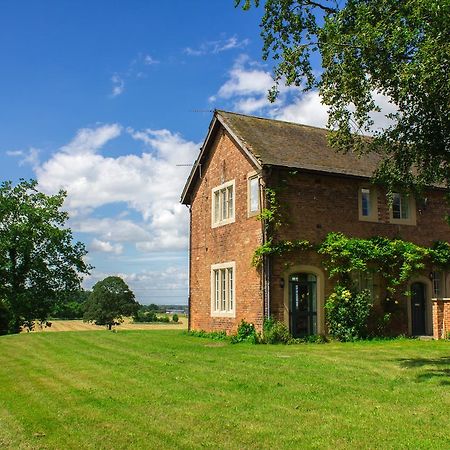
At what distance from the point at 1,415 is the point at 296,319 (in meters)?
13.3

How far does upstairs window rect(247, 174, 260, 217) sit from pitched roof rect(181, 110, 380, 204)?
2.76 feet

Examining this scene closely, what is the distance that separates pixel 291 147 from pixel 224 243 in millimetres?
4890

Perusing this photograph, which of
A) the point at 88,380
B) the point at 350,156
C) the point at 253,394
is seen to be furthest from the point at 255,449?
the point at 350,156

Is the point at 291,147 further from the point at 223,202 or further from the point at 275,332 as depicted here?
the point at 275,332

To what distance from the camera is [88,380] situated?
1153 centimetres

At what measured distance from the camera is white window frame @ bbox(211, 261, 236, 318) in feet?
72.6

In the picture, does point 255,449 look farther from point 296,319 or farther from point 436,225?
point 436,225

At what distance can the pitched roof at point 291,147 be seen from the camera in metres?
20.8

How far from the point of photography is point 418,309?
23156 millimetres

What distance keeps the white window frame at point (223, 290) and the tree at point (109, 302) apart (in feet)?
142

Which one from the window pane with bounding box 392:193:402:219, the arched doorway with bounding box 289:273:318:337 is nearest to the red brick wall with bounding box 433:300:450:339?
the window pane with bounding box 392:193:402:219

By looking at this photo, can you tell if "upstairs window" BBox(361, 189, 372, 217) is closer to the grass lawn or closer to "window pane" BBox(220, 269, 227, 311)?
"window pane" BBox(220, 269, 227, 311)

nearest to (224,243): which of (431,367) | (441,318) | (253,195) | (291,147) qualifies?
(253,195)

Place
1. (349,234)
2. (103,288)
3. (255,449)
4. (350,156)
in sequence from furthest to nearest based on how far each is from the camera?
(103,288), (350,156), (349,234), (255,449)
